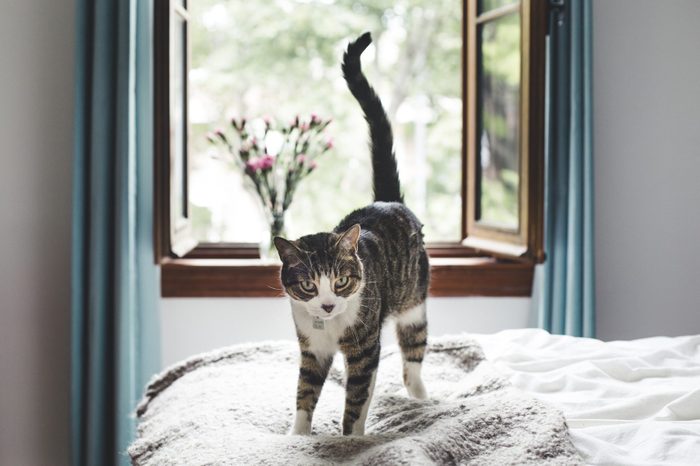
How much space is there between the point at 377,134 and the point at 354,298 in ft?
1.39

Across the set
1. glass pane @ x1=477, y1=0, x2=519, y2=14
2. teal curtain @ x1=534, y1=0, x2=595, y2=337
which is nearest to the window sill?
teal curtain @ x1=534, y1=0, x2=595, y2=337

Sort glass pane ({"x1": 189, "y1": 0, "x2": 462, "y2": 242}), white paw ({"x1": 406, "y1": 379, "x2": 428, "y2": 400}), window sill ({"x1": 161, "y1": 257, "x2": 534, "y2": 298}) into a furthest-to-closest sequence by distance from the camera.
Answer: glass pane ({"x1": 189, "y1": 0, "x2": 462, "y2": 242})
window sill ({"x1": 161, "y1": 257, "x2": 534, "y2": 298})
white paw ({"x1": 406, "y1": 379, "x2": 428, "y2": 400})

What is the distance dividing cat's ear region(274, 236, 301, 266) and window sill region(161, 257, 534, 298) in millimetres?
1321

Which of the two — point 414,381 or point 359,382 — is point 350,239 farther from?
point 414,381

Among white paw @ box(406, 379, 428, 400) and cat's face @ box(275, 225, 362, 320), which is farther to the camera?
white paw @ box(406, 379, 428, 400)

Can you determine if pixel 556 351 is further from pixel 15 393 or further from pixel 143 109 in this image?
pixel 15 393

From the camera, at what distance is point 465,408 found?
3.79ft

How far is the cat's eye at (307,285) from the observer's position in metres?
1.20

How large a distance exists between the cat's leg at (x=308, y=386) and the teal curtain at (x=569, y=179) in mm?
1463

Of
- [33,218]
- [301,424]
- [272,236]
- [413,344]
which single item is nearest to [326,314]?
[301,424]

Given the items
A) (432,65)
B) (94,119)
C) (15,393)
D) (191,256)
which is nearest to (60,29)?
(94,119)

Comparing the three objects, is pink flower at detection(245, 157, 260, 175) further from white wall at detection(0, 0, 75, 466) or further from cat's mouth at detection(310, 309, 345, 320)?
cat's mouth at detection(310, 309, 345, 320)

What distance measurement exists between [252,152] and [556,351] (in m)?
1.57

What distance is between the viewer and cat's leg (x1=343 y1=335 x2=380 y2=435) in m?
1.19
